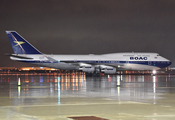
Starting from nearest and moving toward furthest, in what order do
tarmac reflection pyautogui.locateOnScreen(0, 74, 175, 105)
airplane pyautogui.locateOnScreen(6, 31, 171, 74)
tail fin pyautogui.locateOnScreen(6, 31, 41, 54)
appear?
tarmac reflection pyautogui.locateOnScreen(0, 74, 175, 105), airplane pyautogui.locateOnScreen(6, 31, 171, 74), tail fin pyautogui.locateOnScreen(6, 31, 41, 54)

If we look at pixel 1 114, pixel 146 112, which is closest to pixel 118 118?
pixel 146 112

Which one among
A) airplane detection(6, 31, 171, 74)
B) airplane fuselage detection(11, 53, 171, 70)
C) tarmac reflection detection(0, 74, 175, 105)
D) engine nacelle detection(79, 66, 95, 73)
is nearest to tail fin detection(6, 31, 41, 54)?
airplane detection(6, 31, 171, 74)

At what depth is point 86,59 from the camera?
187 ft

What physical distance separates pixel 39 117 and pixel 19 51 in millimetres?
51309

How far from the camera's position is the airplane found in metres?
56.9

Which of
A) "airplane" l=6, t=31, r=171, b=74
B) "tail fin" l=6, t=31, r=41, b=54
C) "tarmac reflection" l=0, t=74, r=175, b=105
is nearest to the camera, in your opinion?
"tarmac reflection" l=0, t=74, r=175, b=105

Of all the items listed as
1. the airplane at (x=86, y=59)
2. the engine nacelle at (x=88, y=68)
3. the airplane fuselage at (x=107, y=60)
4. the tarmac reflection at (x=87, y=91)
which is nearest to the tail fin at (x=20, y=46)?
the airplane at (x=86, y=59)

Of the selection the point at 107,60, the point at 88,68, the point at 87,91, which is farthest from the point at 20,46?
the point at 87,91

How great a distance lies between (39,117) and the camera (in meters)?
9.32

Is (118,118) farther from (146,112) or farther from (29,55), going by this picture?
(29,55)

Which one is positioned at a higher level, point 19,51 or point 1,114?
point 19,51

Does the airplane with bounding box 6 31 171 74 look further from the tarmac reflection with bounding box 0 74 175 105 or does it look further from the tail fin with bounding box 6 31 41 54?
the tarmac reflection with bounding box 0 74 175 105

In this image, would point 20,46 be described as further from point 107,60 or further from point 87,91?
point 87,91

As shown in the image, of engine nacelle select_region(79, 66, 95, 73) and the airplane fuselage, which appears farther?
the airplane fuselage
